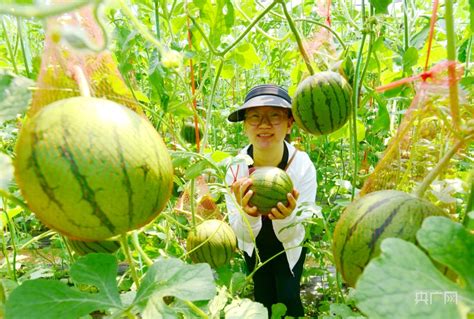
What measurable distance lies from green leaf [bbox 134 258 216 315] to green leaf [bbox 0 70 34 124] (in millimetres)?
465

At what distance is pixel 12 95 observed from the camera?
0.85m

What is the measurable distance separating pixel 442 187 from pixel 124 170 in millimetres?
874

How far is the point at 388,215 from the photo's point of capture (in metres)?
0.90

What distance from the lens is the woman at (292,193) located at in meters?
2.81

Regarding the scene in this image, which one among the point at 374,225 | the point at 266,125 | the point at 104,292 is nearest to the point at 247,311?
the point at 104,292

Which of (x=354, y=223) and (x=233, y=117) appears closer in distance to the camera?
(x=354, y=223)

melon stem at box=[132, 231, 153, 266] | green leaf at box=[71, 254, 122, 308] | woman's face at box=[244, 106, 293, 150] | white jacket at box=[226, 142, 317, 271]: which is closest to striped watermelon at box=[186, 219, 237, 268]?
white jacket at box=[226, 142, 317, 271]

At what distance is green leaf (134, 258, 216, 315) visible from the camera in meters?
0.96

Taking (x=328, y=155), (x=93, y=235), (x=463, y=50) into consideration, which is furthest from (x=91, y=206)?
(x=328, y=155)

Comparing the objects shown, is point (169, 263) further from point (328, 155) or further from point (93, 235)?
point (328, 155)

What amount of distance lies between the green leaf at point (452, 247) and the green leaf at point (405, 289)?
0.06 m

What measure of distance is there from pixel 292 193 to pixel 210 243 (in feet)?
1.79

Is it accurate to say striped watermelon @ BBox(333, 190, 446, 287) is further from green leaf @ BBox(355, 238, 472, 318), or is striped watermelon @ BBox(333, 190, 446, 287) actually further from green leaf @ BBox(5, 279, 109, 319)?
green leaf @ BBox(5, 279, 109, 319)

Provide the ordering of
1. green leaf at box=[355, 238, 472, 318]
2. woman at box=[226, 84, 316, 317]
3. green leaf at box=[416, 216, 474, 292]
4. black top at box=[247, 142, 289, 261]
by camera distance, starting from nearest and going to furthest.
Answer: green leaf at box=[355, 238, 472, 318]
green leaf at box=[416, 216, 474, 292]
woman at box=[226, 84, 316, 317]
black top at box=[247, 142, 289, 261]
